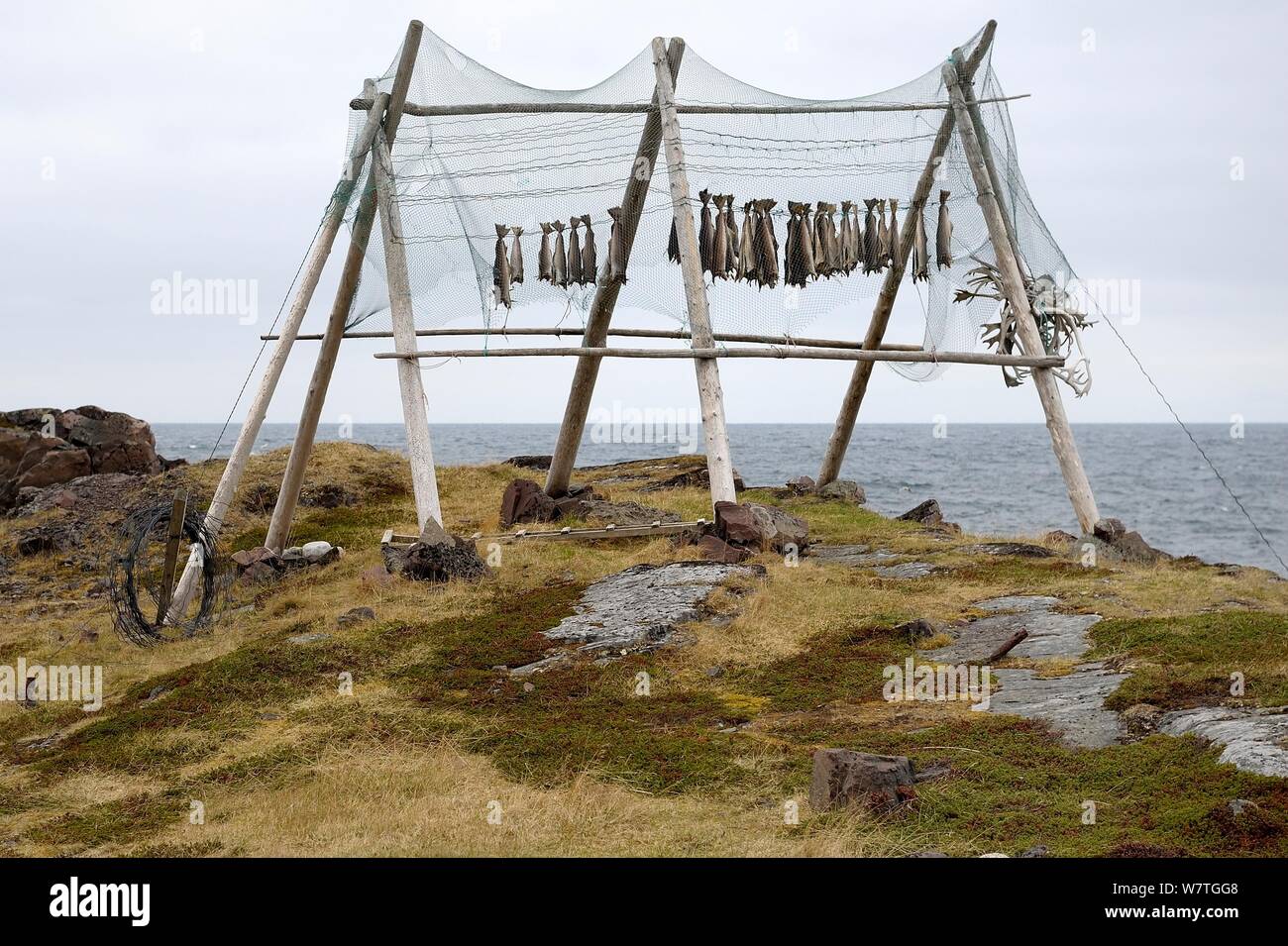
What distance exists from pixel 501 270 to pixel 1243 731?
11.4 metres

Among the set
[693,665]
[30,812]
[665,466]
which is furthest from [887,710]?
[665,466]

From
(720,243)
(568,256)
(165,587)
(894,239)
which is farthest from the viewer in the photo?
(894,239)

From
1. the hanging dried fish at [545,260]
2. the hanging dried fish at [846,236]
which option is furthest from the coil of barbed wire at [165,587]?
the hanging dried fish at [846,236]

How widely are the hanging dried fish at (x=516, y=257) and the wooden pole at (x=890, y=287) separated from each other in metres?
5.45

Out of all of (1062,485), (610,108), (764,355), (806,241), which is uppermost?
(610,108)

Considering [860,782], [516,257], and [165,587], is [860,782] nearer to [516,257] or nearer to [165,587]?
[165,587]

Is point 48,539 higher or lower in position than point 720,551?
lower

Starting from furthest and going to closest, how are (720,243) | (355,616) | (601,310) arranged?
(601,310), (720,243), (355,616)

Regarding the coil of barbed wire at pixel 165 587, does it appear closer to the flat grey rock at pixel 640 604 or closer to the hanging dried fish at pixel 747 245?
the flat grey rock at pixel 640 604

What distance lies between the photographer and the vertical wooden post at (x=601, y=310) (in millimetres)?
16453

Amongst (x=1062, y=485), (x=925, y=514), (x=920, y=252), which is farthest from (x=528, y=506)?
(x=1062, y=485)

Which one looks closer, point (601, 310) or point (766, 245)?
point (766, 245)

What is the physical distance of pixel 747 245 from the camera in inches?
641

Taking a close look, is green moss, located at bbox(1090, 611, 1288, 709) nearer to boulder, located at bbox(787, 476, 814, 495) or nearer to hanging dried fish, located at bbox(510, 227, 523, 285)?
hanging dried fish, located at bbox(510, 227, 523, 285)
